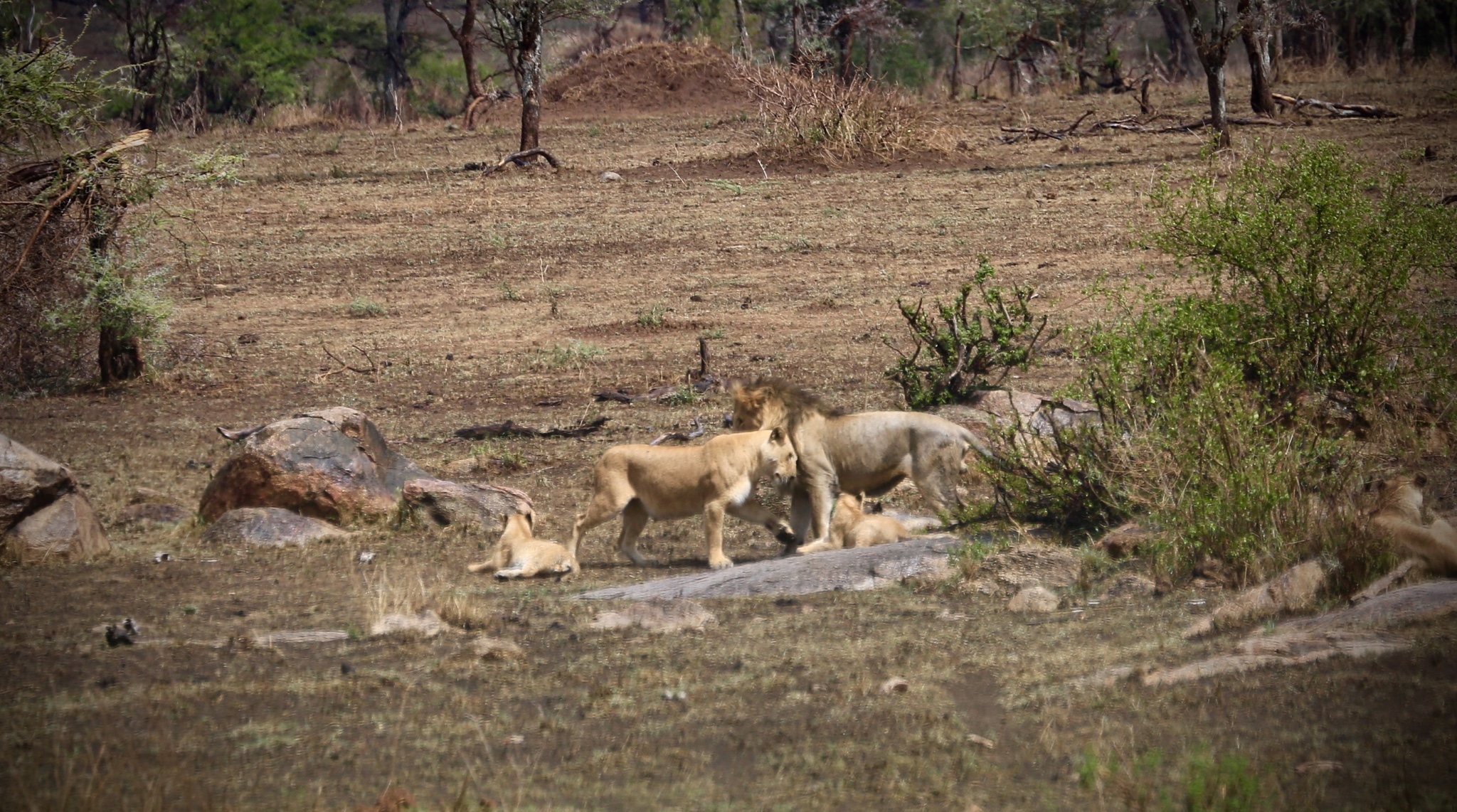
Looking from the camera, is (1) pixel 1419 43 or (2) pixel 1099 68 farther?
(1) pixel 1419 43

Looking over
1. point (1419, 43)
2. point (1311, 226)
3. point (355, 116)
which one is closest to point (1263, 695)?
point (1311, 226)

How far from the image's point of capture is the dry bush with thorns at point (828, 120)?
85.8 ft

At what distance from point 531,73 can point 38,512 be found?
19.8 meters

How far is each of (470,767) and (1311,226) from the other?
756cm

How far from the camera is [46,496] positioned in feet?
31.6

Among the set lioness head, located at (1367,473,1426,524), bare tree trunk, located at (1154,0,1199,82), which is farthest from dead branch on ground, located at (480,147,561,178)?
bare tree trunk, located at (1154,0,1199,82)

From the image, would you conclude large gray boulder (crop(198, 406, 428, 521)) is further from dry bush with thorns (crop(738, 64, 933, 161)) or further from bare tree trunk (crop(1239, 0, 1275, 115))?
bare tree trunk (crop(1239, 0, 1275, 115))

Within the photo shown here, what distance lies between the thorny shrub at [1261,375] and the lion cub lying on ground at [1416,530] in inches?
10.9

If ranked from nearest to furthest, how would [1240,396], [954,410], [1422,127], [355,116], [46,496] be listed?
1. [1240,396]
2. [46,496]
3. [954,410]
4. [1422,127]
5. [355,116]

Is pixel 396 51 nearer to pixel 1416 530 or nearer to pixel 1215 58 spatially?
pixel 1215 58

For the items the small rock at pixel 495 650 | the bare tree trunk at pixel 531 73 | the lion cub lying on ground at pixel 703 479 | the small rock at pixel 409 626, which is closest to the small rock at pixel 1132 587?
the lion cub lying on ground at pixel 703 479

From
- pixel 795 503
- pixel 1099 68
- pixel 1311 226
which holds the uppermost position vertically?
pixel 1099 68

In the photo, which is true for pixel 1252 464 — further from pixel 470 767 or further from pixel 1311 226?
pixel 470 767

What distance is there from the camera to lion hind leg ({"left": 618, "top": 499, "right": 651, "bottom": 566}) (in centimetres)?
988
